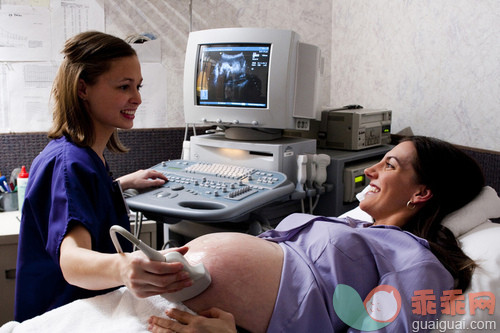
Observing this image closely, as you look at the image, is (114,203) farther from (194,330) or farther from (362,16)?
(362,16)

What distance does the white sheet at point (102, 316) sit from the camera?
1009 millimetres

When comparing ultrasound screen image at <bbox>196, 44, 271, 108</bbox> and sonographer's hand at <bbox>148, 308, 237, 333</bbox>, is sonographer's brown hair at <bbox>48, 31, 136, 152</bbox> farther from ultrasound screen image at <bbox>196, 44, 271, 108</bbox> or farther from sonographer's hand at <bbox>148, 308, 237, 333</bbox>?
ultrasound screen image at <bbox>196, 44, 271, 108</bbox>

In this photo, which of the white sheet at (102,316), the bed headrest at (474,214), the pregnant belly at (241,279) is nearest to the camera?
the white sheet at (102,316)

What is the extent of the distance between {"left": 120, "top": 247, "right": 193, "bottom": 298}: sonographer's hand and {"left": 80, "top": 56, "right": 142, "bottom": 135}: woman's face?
499mm

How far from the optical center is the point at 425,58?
2242mm

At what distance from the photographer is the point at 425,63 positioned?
2242 millimetres

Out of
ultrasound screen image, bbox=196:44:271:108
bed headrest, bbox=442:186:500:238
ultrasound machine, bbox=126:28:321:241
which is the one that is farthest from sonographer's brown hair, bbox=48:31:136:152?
bed headrest, bbox=442:186:500:238

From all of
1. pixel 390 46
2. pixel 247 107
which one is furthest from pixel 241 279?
pixel 390 46

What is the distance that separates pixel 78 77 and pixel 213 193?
69cm

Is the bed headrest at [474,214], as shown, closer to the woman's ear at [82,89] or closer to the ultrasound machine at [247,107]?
the ultrasound machine at [247,107]

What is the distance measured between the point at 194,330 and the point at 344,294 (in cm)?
37

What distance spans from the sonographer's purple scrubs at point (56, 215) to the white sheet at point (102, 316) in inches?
5.7

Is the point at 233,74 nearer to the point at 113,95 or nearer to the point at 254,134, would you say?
the point at 254,134

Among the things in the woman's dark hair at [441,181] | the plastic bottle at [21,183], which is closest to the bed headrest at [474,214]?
the woman's dark hair at [441,181]
